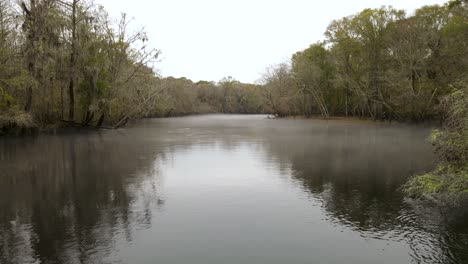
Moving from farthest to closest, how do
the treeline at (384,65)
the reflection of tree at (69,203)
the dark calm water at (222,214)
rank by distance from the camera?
the treeline at (384,65)
the reflection of tree at (69,203)
the dark calm water at (222,214)

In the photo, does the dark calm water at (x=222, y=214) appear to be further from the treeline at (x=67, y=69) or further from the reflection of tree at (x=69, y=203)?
the treeline at (x=67, y=69)

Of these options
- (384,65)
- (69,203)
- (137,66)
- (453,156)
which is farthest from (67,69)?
(384,65)

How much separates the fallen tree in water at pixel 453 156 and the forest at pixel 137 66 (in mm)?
12187

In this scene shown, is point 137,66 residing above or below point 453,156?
above

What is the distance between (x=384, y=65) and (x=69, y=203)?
4819 cm

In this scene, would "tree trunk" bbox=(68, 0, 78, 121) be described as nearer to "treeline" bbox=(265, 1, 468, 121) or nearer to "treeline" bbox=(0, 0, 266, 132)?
"treeline" bbox=(0, 0, 266, 132)

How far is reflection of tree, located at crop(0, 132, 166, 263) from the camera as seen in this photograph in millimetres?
7785

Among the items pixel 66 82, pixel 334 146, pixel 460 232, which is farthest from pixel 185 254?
pixel 66 82

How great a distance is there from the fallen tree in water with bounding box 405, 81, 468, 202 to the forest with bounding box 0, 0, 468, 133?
12.2 metres

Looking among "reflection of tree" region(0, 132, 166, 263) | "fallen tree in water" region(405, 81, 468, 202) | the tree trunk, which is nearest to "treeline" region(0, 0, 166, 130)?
the tree trunk

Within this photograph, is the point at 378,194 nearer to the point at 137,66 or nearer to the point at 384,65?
the point at 137,66

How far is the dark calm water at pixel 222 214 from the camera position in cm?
754

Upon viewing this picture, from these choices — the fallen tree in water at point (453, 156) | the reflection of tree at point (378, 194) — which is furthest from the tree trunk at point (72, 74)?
the fallen tree in water at point (453, 156)

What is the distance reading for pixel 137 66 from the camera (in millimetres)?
41219
